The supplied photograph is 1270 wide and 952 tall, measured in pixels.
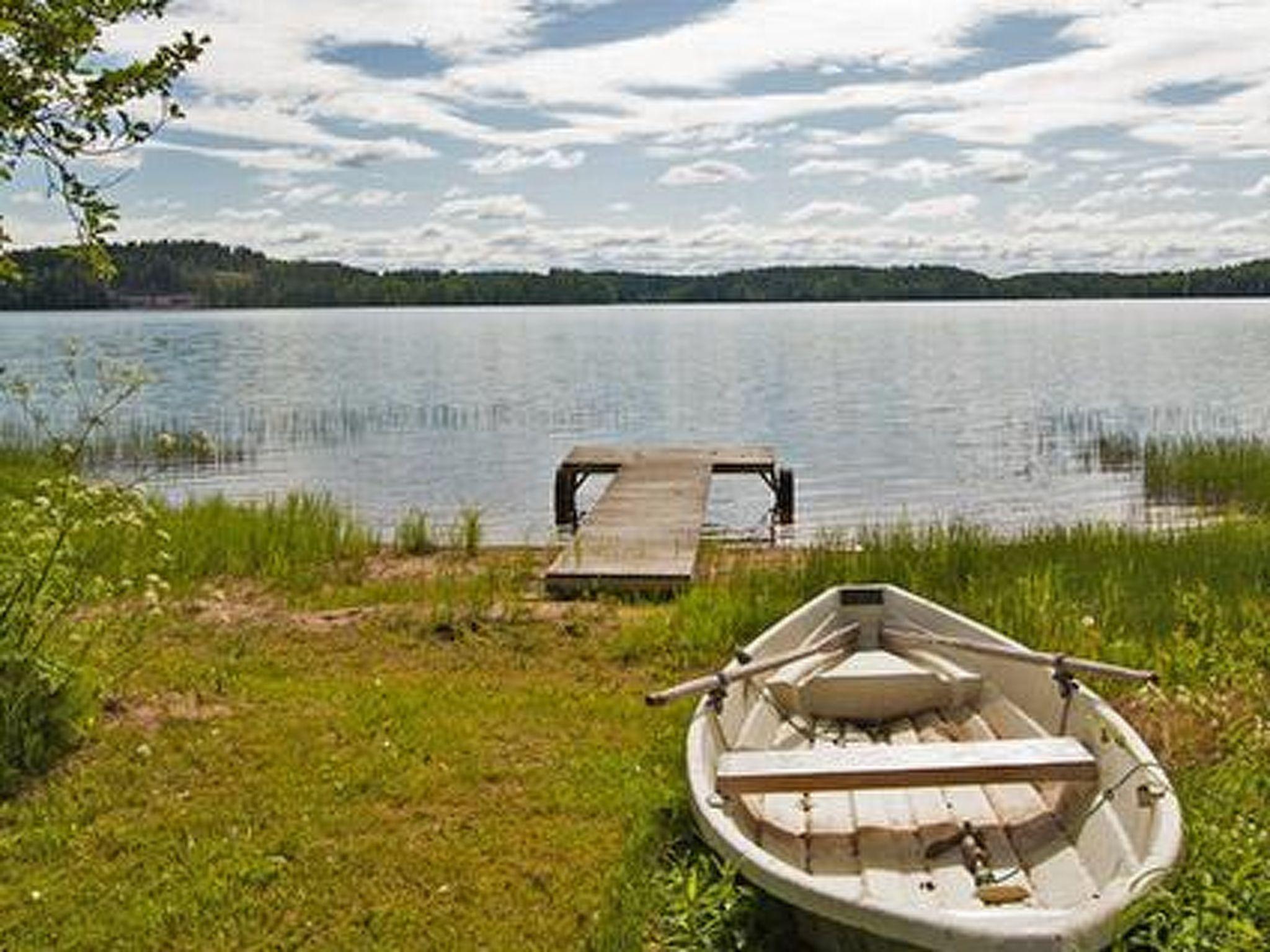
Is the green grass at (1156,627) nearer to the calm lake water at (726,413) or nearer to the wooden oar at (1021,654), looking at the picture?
the wooden oar at (1021,654)

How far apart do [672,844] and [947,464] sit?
21081 millimetres

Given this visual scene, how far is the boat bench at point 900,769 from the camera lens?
4.96 meters

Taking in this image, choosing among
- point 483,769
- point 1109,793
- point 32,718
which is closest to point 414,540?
point 32,718

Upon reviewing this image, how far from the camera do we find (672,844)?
18.5ft

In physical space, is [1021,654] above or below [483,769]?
above

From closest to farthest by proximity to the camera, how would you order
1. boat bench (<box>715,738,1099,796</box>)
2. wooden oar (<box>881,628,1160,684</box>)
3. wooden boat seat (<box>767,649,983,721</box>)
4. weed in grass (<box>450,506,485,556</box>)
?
boat bench (<box>715,738,1099,796</box>) → wooden oar (<box>881,628,1160,684</box>) → wooden boat seat (<box>767,649,983,721</box>) → weed in grass (<box>450,506,485,556</box>)

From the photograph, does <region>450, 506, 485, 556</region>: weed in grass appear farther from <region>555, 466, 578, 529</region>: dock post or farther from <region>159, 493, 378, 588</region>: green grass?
<region>555, 466, 578, 529</region>: dock post

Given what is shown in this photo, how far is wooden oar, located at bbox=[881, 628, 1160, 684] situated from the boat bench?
765 mm

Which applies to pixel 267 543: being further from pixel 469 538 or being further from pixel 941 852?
pixel 941 852

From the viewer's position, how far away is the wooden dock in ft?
37.2

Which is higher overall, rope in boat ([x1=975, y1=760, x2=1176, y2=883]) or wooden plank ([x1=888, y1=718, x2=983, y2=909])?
rope in boat ([x1=975, y1=760, x2=1176, y2=883])

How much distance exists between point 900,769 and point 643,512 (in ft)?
32.5

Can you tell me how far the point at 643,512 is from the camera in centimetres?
1481

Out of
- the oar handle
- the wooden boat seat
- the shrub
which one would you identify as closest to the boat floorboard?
the oar handle
